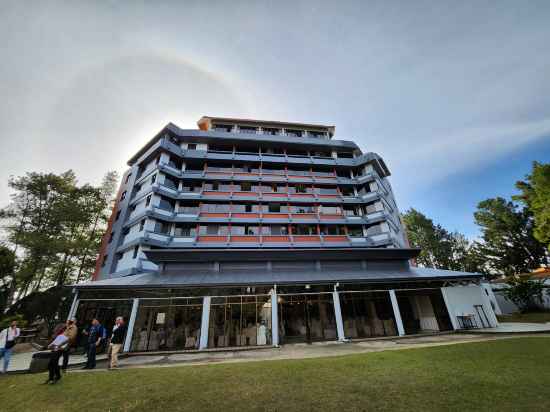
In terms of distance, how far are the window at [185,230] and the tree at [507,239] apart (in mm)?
53495

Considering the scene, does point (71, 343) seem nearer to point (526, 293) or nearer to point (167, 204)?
point (167, 204)

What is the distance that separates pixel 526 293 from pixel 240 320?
1262 inches

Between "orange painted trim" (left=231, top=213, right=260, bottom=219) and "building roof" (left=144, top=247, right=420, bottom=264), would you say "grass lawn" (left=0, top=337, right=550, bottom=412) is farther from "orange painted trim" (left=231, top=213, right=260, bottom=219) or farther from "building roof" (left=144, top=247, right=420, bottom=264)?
"orange painted trim" (left=231, top=213, right=260, bottom=219)

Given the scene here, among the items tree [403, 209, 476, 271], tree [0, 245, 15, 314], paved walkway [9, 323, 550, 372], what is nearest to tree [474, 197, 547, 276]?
tree [403, 209, 476, 271]

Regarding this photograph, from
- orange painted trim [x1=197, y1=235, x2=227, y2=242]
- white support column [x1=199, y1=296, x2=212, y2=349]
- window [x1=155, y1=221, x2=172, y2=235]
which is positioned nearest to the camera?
white support column [x1=199, y1=296, x2=212, y2=349]

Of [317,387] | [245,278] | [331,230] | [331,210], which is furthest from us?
[331,210]

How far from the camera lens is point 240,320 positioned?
54.1 ft

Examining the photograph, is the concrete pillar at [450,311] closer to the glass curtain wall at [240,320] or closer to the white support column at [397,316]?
the white support column at [397,316]

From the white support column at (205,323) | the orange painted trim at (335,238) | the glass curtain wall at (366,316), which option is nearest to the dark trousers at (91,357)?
the white support column at (205,323)

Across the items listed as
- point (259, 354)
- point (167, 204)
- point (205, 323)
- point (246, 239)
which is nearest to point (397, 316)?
point (259, 354)

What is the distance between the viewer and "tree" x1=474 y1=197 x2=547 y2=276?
40.1m

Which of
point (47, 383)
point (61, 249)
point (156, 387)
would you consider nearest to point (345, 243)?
point (156, 387)

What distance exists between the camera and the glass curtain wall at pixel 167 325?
15.2 metres

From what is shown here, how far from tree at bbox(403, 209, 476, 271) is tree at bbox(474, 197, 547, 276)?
5431 millimetres
